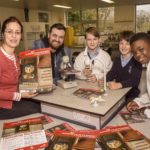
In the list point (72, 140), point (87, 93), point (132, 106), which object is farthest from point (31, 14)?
point (72, 140)

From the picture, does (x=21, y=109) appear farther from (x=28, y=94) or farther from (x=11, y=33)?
(x=11, y=33)

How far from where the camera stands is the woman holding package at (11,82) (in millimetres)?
1414

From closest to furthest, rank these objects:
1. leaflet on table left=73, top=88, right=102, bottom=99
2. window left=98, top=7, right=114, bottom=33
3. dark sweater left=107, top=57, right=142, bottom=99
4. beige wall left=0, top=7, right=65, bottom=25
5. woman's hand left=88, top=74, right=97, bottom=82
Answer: leaflet on table left=73, top=88, right=102, bottom=99, dark sweater left=107, top=57, right=142, bottom=99, woman's hand left=88, top=74, right=97, bottom=82, beige wall left=0, top=7, right=65, bottom=25, window left=98, top=7, right=114, bottom=33

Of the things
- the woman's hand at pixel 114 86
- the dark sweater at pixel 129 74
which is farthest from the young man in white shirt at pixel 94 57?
the woman's hand at pixel 114 86

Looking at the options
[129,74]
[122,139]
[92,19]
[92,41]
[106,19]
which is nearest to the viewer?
[122,139]

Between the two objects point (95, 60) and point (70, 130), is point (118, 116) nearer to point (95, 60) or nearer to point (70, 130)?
point (70, 130)

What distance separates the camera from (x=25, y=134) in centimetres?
112

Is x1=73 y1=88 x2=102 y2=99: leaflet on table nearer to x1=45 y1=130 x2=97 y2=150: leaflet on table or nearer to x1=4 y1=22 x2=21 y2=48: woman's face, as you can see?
x1=45 y1=130 x2=97 y2=150: leaflet on table

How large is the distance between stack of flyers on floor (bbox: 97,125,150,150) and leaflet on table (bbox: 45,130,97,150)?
49 mm

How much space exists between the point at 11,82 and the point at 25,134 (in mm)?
495

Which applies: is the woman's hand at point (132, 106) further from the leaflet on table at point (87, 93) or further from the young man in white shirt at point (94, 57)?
the young man in white shirt at point (94, 57)

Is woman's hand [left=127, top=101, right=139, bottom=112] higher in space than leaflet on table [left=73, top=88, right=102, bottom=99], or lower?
lower

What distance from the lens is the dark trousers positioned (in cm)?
141

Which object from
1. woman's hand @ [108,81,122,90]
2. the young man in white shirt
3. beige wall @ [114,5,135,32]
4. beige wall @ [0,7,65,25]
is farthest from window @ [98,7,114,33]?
woman's hand @ [108,81,122,90]
